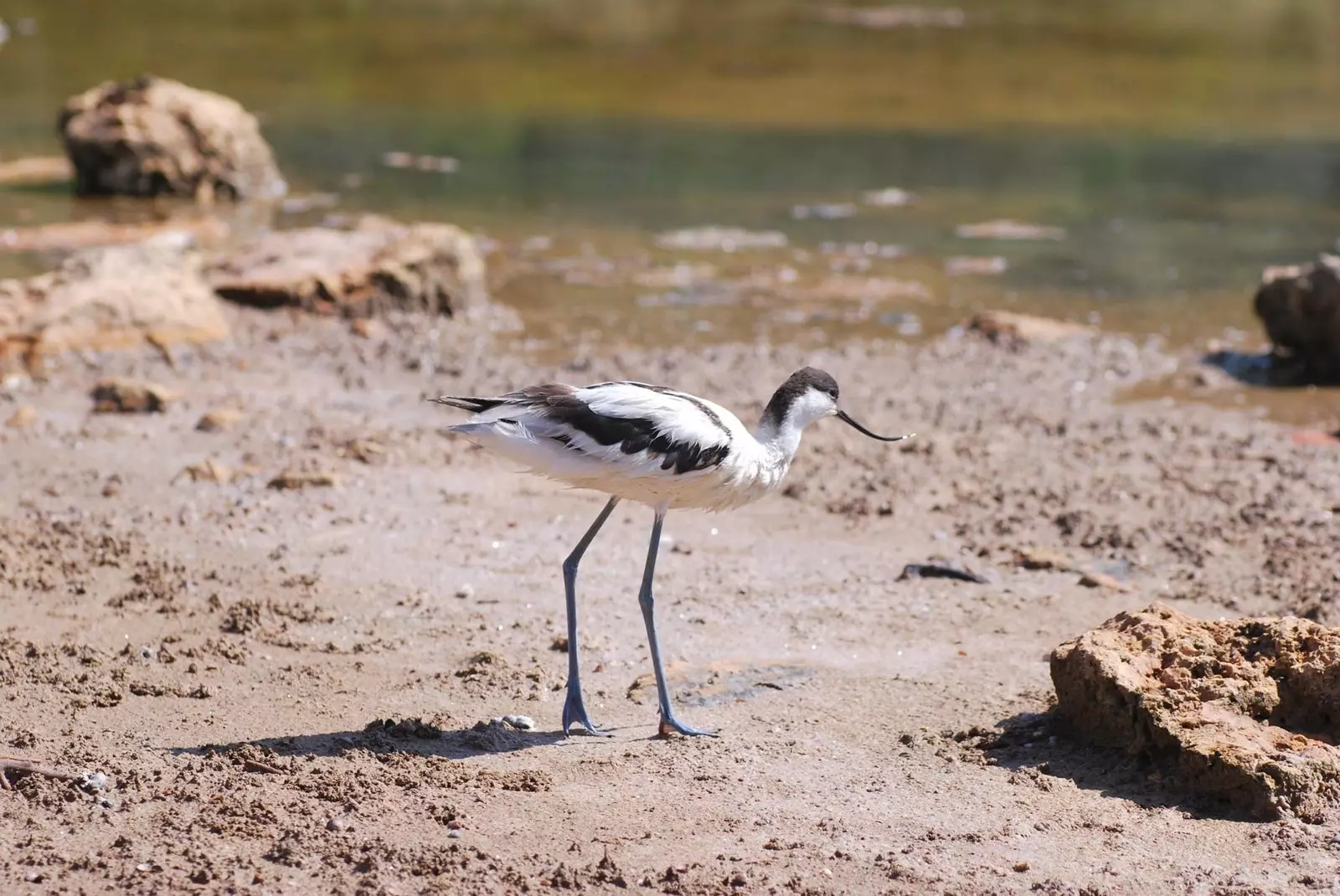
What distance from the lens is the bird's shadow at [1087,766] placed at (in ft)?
13.8

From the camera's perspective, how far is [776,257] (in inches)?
454

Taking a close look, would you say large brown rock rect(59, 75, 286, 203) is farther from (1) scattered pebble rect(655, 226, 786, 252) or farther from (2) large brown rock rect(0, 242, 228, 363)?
(2) large brown rock rect(0, 242, 228, 363)

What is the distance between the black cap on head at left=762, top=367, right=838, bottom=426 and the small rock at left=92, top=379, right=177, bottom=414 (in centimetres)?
363

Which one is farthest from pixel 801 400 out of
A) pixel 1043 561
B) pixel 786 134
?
pixel 786 134

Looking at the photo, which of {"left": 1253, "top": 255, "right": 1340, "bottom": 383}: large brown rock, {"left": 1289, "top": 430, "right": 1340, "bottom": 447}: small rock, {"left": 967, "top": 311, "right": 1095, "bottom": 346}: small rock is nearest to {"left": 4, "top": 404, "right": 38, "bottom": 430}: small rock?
{"left": 967, "top": 311, "right": 1095, "bottom": 346}: small rock

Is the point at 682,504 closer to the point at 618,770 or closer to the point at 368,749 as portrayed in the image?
the point at 618,770

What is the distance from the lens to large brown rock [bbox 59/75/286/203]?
12.9 meters

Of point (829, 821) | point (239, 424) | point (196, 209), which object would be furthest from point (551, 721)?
point (196, 209)

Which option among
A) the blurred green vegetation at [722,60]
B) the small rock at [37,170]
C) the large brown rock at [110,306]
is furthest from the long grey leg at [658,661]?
the blurred green vegetation at [722,60]

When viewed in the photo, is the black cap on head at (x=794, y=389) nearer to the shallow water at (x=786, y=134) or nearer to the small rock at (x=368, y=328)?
the shallow water at (x=786, y=134)

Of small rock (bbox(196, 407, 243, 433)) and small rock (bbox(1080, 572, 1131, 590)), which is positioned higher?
small rock (bbox(196, 407, 243, 433))

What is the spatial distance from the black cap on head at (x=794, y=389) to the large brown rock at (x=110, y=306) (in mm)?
4555

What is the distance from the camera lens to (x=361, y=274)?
9.47 metres

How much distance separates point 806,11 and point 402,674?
2416 cm
